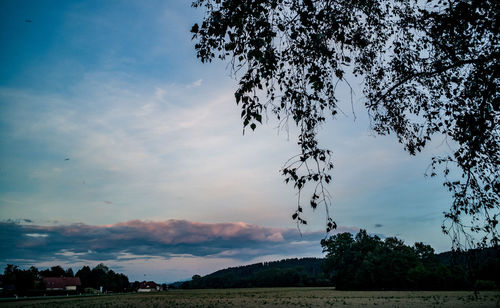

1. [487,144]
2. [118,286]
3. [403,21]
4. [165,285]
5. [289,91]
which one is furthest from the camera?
[165,285]

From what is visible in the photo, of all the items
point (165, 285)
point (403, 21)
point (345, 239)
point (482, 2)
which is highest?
point (403, 21)

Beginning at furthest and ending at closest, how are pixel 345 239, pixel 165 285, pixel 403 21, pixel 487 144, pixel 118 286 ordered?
1. pixel 165 285
2. pixel 118 286
3. pixel 345 239
4. pixel 403 21
5. pixel 487 144

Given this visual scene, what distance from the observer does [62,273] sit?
135 meters

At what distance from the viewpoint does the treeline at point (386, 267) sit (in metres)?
58.7

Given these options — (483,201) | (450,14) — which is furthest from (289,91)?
(483,201)

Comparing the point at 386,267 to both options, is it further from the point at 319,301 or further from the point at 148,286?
the point at 148,286

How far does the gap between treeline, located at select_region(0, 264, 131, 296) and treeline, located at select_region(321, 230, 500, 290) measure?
2940 inches

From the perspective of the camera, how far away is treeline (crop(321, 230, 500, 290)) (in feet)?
193

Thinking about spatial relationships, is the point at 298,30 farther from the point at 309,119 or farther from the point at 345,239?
the point at 345,239

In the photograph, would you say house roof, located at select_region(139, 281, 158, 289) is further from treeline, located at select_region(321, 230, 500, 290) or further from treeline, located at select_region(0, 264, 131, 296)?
treeline, located at select_region(321, 230, 500, 290)

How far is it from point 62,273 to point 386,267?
133 m

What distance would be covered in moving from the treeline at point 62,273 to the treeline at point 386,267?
74687 mm

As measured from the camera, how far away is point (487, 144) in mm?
8148

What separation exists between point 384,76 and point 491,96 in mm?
3035
